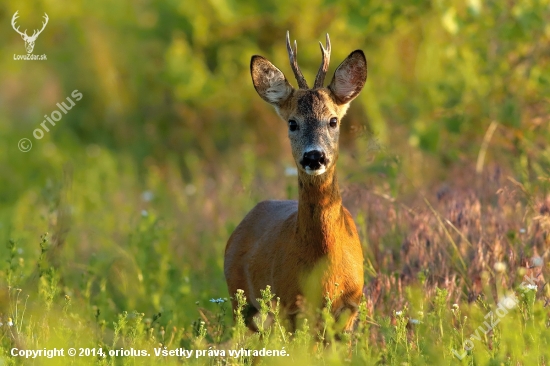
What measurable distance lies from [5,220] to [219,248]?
321 centimetres

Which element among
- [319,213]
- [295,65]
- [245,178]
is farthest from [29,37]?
[319,213]

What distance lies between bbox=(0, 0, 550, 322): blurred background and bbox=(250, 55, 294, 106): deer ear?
0.63 m

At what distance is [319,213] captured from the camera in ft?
16.1

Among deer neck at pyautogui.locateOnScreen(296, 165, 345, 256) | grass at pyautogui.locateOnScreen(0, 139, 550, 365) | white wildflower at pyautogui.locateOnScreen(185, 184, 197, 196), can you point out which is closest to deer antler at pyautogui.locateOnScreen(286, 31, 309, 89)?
deer neck at pyautogui.locateOnScreen(296, 165, 345, 256)

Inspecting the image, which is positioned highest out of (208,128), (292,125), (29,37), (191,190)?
(29,37)

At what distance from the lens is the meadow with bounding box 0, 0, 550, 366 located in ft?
14.9

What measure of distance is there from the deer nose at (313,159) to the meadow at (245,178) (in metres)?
0.75

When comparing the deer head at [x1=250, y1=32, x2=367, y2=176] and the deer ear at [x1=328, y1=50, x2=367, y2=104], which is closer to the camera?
the deer head at [x1=250, y1=32, x2=367, y2=176]

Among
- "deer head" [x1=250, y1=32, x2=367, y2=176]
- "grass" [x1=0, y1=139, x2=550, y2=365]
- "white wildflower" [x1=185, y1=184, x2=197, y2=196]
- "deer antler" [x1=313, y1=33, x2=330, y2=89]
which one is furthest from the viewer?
"white wildflower" [x1=185, y1=184, x2=197, y2=196]

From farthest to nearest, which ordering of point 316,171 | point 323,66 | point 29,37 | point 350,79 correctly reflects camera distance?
1. point 29,37
2. point 350,79
3. point 323,66
4. point 316,171

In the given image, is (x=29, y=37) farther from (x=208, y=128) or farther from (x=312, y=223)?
(x=312, y=223)

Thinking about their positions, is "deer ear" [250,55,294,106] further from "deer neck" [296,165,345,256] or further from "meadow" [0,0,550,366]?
"deer neck" [296,165,345,256]

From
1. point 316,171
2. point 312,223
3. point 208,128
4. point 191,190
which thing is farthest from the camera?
point 208,128

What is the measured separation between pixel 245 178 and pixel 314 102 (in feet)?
5.51
